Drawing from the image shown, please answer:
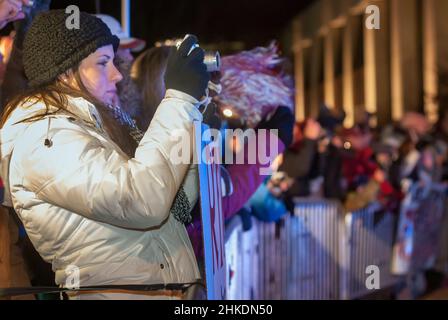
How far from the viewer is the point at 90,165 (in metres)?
2.26

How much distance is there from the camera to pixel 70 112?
239 centimetres

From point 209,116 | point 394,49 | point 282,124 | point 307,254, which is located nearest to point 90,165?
point 209,116

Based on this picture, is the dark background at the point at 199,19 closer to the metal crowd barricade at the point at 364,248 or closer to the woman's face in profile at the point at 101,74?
the woman's face in profile at the point at 101,74

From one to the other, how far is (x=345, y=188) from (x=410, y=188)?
1.59 m

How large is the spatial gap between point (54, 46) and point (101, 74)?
0.63 feet

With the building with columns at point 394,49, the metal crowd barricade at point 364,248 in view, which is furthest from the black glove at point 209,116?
the building with columns at point 394,49

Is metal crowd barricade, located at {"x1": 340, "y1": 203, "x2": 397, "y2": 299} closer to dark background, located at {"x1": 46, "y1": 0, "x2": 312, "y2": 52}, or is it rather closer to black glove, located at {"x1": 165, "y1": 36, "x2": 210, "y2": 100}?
dark background, located at {"x1": 46, "y1": 0, "x2": 312, "y2": 52}

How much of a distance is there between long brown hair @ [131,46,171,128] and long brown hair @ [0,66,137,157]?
0.14 m

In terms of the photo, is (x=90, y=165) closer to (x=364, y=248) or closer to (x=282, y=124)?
(x=282, y=124)

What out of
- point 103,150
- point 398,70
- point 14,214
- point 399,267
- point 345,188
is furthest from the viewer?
point 398,70

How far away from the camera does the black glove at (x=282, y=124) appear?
11.4 feet

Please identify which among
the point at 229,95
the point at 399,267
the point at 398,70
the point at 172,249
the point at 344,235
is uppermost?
the point at 398,70
